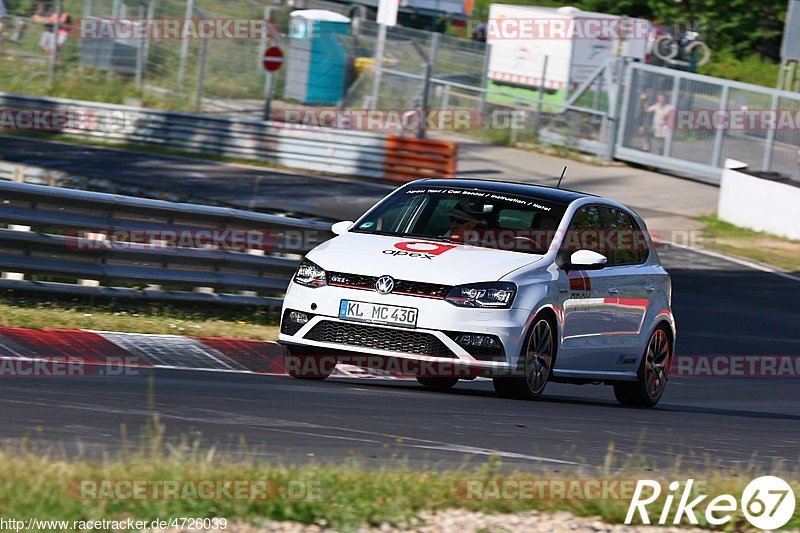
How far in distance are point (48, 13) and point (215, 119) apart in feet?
19.4

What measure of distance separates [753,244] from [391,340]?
17.3m

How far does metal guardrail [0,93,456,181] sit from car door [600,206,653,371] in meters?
16.5

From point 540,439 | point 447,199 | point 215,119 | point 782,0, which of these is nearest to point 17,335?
point 447,199

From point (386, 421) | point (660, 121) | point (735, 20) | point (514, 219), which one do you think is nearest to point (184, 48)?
point (660, 121)

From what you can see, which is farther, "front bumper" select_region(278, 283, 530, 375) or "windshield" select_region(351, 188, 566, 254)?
"windshield" select_region(351, 188, 566, 254)

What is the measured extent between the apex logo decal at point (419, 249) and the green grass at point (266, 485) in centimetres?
306

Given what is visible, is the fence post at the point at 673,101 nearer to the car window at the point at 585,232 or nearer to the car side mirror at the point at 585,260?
the car window at the point at 585,232

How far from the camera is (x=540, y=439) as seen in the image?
7.39 meters

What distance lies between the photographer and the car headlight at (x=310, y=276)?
903 centimetres

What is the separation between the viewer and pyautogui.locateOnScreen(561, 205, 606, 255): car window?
9718 mm

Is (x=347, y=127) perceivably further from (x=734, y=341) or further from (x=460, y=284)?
(x=460, y=284)

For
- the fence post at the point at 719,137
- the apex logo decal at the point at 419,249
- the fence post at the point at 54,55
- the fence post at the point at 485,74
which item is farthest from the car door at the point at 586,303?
the fence post at the point at 485,74

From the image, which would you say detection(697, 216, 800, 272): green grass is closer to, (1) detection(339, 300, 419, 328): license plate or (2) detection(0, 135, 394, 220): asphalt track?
(2) detection(0, 135, 394, 220): asphalt track

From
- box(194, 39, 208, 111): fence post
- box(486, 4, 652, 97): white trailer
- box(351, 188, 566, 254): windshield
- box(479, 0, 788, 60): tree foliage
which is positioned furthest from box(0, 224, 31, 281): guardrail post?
box(479, 0, 788, 60): tree foliage
